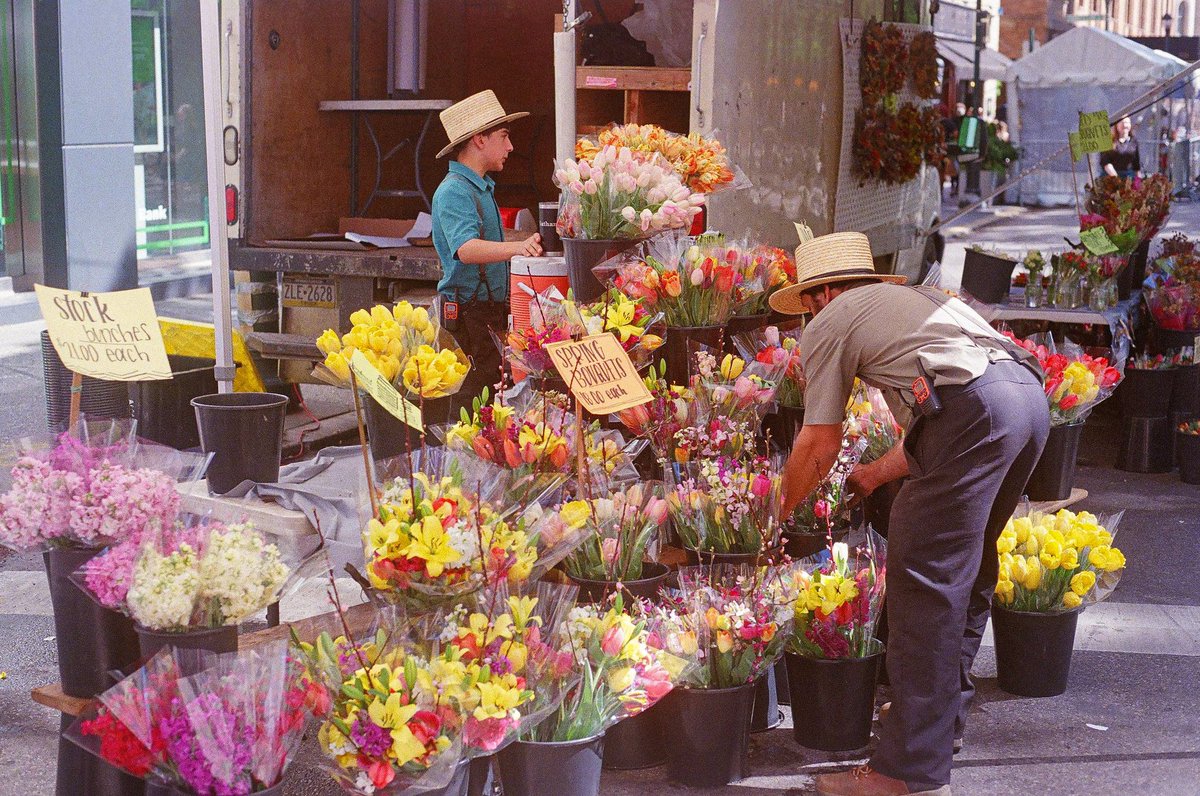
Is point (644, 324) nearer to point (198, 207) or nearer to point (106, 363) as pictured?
point (106, 363)

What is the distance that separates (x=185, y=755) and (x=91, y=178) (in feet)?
33.5

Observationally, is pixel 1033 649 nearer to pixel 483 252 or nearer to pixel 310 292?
pixel 483 252

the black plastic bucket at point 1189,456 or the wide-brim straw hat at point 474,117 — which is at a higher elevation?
the wide-brim straw hat at point 474,117

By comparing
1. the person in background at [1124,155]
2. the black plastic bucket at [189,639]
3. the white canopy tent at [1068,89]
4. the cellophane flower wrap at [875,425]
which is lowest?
the black plastic bucket at [189,639]

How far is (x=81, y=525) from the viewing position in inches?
129

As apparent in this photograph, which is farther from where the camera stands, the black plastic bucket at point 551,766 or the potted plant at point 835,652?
the potted plant at point 835,652

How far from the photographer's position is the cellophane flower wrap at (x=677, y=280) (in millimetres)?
4457

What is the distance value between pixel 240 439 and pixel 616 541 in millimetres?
1221

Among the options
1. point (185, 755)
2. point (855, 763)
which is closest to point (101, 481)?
point (185, 755)

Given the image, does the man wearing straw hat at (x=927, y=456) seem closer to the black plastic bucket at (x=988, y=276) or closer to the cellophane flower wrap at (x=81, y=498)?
the cellophane flower wrap at (x=81, y=498)

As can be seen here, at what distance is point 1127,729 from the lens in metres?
4.29

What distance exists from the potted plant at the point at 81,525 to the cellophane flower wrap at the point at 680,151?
2057 mm

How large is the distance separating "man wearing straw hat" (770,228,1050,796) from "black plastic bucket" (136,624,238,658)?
161cm

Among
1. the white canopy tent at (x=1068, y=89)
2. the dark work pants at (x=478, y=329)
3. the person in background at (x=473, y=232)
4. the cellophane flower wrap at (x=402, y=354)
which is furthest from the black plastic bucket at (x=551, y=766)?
the white canopy tent at (x=1068, y=89)
